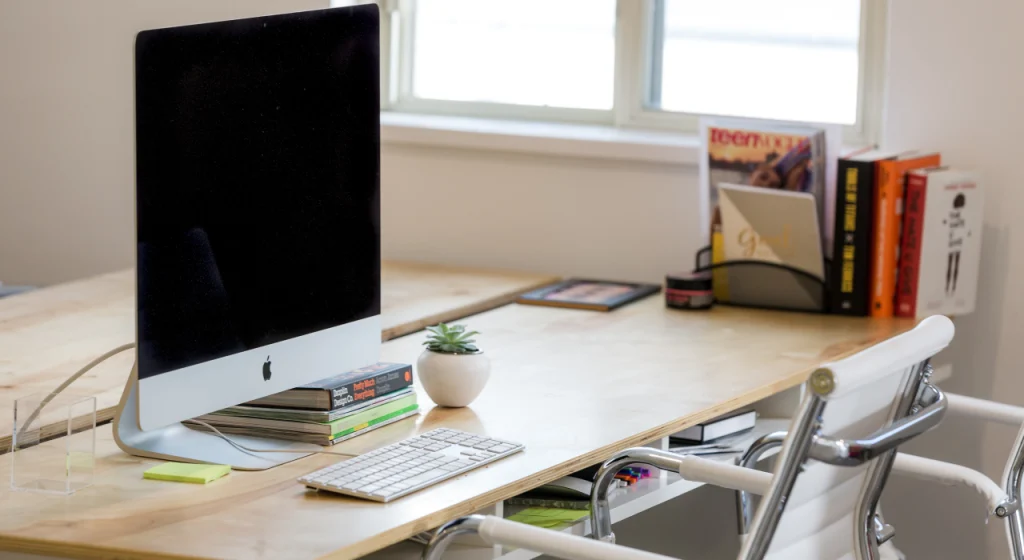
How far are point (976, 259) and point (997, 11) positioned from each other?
1.60 feet

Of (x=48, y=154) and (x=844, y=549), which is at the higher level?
(x=48, y=154)

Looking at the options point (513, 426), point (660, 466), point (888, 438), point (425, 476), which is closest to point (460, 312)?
point (513, 426)

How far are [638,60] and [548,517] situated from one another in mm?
1604

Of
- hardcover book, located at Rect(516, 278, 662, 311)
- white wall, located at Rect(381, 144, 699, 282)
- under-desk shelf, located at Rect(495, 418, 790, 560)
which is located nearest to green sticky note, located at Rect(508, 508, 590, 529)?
under-desk shelf, located at Rect(495, 418, 790, 560)

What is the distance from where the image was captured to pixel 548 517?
6.00ft

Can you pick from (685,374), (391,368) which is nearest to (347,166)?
(391,368)

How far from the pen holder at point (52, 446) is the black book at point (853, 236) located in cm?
145

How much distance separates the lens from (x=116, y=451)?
1722mm

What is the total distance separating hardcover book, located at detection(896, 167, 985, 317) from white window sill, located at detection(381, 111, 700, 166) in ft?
1.72

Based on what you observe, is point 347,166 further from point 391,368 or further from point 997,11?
point 997,11

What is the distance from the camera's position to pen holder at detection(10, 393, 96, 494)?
1.58m

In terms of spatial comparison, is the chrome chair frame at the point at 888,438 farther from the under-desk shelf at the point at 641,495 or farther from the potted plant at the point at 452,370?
the potted plant at the point at 452,370

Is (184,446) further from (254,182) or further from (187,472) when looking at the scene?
(254,182)

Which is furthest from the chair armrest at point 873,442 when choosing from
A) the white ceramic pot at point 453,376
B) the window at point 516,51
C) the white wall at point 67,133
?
the white wall at point 67,133
